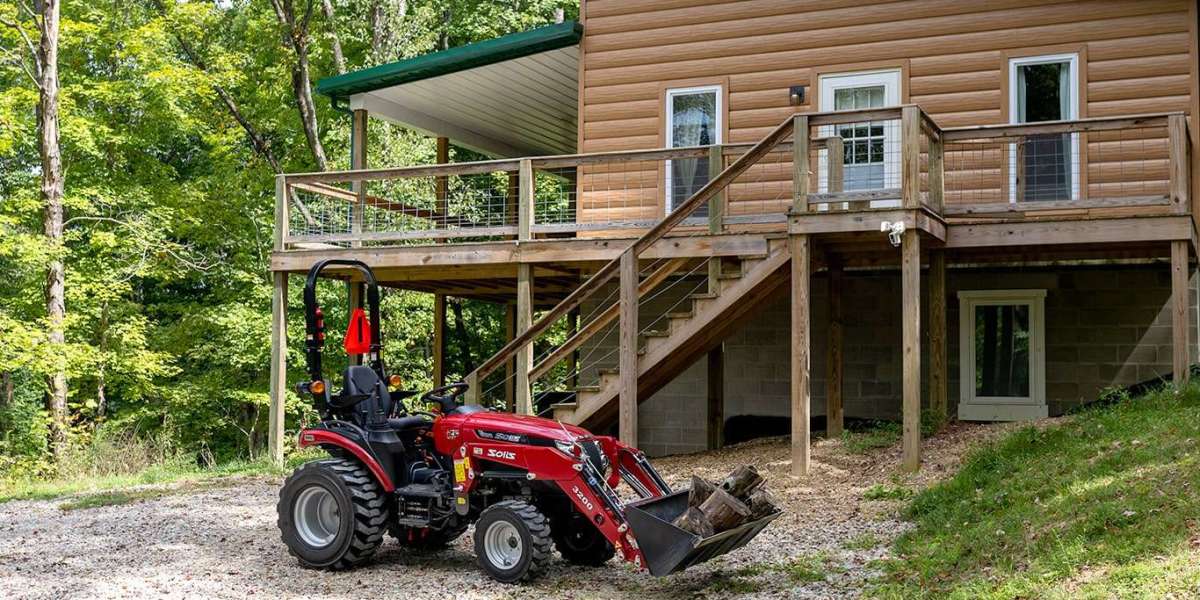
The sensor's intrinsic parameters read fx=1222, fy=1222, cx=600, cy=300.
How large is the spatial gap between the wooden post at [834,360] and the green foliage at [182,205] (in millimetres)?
13013

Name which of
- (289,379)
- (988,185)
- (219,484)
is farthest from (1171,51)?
(289,379)

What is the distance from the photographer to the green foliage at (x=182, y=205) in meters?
23.3

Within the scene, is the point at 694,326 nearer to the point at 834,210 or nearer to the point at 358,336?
the point at 834,210

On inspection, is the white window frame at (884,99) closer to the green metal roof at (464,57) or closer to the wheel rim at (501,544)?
the green metal roof at (464,57)

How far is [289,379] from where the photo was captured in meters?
25.9

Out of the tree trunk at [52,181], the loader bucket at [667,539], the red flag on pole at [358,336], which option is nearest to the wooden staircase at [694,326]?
the red flag on pole at [358,336]

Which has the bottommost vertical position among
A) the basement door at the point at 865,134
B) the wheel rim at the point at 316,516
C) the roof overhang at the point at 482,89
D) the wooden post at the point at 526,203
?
the wheel rim at the point at 316,516

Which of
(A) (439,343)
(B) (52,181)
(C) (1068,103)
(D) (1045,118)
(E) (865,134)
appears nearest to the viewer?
(C) (1068,103)

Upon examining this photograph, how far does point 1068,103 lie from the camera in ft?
44.3

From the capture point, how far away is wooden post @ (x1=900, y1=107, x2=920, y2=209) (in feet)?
35.1

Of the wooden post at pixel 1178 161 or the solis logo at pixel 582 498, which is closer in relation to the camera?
the solis logo at pixel 582 498

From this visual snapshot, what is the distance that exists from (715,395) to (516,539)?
7786mm

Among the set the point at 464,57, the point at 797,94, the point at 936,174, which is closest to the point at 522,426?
the point at 936,174

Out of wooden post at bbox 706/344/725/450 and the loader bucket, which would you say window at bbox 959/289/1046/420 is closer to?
wooden post at bbox 706/344/725/450
